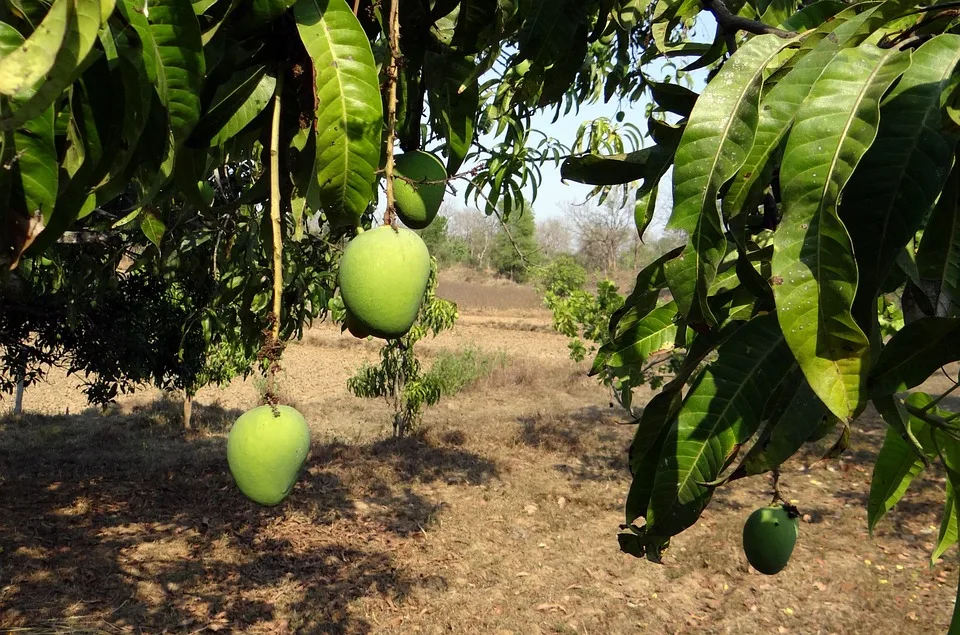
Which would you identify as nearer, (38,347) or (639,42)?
(639,42)

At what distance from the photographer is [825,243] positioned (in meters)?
0.60

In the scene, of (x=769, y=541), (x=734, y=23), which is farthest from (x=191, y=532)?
(x=734, y=23)

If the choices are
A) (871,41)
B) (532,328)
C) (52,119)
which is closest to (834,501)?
(871,41)

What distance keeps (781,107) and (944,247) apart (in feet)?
0.85

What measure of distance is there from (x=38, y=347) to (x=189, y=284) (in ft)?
4.05

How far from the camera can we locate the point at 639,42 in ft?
9.47

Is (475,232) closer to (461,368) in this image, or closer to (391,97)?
(461,368)

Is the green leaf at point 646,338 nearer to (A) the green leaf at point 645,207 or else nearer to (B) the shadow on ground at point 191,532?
(A) the green leaf at point 645,207

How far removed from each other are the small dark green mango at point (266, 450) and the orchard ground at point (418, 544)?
1793 mm

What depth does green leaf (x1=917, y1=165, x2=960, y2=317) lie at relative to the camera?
750 millimetres

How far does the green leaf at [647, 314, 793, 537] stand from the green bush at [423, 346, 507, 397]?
8.60 m

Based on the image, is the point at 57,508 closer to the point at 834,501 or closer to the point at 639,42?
the point at 639,42

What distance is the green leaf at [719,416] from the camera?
0.85 m

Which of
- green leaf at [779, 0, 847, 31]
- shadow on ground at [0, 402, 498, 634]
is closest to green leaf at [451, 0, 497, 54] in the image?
green leaf at [779, 0, 847, 31]
